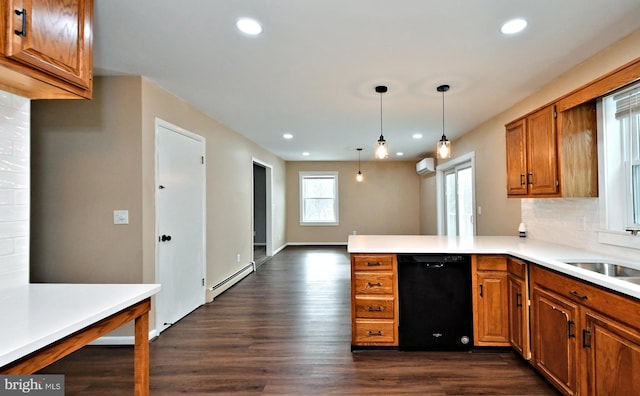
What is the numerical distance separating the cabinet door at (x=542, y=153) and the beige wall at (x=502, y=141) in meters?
0.44

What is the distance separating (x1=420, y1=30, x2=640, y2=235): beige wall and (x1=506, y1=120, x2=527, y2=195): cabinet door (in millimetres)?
471

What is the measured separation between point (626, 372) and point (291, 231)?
7.79m

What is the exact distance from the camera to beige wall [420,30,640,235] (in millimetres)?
2354

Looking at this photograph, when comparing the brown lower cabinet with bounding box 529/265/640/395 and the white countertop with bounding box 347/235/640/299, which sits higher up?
the white countertop with bounding box 347/235/640/299

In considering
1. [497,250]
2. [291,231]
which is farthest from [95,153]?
[291,231]

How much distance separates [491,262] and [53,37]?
10.3 feet

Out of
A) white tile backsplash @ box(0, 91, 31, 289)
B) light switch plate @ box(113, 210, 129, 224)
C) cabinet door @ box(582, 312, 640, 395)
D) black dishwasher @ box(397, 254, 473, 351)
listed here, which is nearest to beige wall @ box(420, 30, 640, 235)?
black dishwasher @ box(397, 254, 473, 351)

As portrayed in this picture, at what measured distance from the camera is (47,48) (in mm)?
1284

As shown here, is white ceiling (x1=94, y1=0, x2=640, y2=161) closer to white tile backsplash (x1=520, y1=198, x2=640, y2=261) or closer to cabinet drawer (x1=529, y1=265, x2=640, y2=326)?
white tile backsplash (x1=520, y1=198, x2=640, y2=261)

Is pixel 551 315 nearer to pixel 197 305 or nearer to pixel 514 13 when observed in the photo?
pixel 514 13

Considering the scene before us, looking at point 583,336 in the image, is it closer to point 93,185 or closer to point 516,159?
point 516,159

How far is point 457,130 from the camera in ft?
16.4

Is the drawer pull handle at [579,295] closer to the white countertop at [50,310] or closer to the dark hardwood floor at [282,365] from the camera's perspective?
the dark hardwood floor at [282,365]

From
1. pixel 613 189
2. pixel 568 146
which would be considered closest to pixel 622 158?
pixel 613 189
